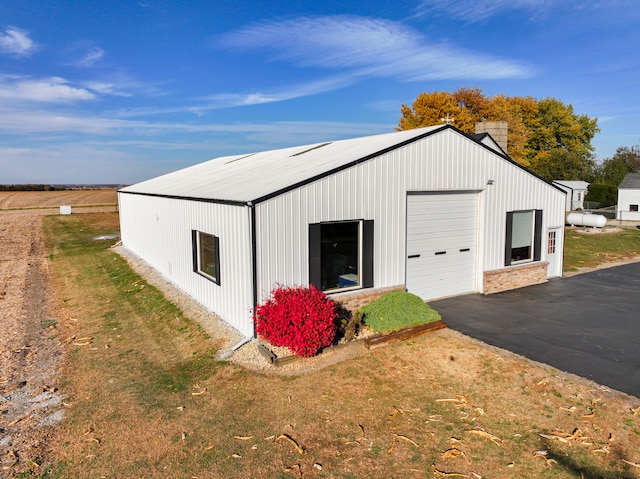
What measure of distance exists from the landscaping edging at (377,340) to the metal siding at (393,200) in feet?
3.84

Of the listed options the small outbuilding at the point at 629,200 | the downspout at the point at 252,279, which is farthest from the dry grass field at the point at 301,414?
the small outbuilding at the point at 629,200

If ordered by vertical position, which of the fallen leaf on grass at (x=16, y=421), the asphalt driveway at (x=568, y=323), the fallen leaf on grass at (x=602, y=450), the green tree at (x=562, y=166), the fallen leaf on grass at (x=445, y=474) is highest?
the green tree at (x=562, y=166)

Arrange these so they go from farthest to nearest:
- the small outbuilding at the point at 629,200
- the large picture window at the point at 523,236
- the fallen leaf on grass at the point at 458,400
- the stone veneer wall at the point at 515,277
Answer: the small outbuilding at the point at 629,200 < the large picture window at the point at 523,236 < the stone veneer wall at the point at 515,277 < the fallen leaf on grass at the point at 458,400

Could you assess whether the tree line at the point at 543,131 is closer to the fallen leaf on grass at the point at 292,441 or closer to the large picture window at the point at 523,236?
the large picture window at the point at 523,236

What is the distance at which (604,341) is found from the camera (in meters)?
8.56

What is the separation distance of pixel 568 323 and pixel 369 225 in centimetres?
476

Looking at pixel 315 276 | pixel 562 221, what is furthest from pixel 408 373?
pixel 562 221

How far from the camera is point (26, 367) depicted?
8344mm

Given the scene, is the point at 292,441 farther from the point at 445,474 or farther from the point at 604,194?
the point at 604,194

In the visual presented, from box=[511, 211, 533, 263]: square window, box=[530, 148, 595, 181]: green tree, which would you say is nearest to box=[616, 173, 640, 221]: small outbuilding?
box=[530, 148, 595, 181]: green tree

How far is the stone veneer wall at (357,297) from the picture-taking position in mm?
9555

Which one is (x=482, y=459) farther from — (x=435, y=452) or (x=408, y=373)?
(x=408, y=373)

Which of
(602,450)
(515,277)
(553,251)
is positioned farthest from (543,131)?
(602,450)

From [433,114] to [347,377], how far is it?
119ft
